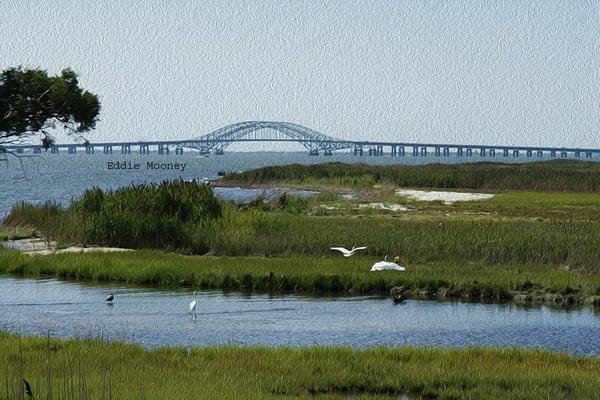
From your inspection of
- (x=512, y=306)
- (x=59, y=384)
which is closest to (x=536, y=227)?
(x=512, y=306)

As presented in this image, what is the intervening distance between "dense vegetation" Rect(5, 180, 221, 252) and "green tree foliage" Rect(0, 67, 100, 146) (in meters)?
24.5

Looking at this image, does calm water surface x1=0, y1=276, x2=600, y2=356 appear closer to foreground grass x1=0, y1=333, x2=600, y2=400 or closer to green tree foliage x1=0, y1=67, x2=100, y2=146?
foreground grass x1=0, y1=333, x2=600, y2=400

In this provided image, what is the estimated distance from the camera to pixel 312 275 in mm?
31234

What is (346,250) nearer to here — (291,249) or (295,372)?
(291,249)

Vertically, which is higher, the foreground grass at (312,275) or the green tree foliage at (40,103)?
the green tree foliage at (40,103)

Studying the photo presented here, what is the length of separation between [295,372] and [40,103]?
6.25 m

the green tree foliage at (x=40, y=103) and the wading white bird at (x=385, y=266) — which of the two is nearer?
the green tree foliage at (x=40, y=103)

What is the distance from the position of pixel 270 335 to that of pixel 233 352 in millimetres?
4493

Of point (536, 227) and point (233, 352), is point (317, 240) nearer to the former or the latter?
point (536, 227)

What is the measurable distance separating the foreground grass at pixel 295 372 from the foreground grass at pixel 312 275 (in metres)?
9.83

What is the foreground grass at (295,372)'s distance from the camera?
1575cm

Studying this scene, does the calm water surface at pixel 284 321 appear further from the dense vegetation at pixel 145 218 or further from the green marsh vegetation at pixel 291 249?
the dense vegetation at pixel 145 218

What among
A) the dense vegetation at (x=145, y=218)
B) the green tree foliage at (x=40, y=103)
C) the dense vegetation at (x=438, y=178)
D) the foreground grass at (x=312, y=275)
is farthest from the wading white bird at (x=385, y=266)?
the dense vegetation at (x=438, y=178)

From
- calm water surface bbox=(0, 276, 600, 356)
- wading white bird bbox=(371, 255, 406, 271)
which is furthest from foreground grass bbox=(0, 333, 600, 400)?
wading white bird bbox=(371, 255, 406, 271)
